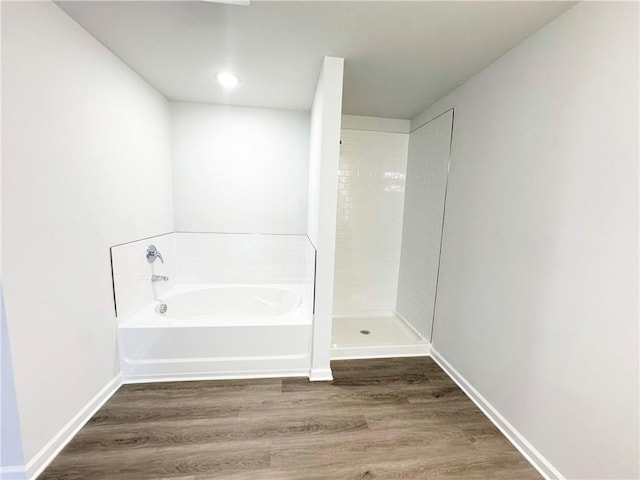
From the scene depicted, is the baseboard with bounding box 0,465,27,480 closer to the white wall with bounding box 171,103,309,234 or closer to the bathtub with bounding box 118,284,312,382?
the bathtub with bounding box 118,284,312,382

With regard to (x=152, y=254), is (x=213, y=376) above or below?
below

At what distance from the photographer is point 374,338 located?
108 inches

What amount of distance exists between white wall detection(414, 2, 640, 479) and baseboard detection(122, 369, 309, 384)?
137 centimetres

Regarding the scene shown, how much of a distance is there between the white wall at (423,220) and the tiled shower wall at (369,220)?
0.13m

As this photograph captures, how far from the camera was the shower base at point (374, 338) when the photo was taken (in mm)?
2451

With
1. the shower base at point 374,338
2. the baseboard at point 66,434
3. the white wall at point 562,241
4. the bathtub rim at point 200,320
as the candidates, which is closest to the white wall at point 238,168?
the bathtub rim at point 200,320

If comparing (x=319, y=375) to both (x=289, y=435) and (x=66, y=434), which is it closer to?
(x=289, y=435)

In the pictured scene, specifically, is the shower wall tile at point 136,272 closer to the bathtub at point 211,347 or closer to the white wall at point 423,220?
the bathtub at point 211,347

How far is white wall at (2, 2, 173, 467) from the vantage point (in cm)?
120

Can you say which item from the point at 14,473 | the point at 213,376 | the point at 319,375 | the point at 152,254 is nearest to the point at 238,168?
the point at 152,254

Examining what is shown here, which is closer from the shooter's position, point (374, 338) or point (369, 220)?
point (374, 338)

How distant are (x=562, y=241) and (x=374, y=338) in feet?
6.11

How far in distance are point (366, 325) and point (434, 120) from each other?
7.53 ft

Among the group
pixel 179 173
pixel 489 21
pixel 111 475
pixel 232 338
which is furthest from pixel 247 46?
pixel 111 475
